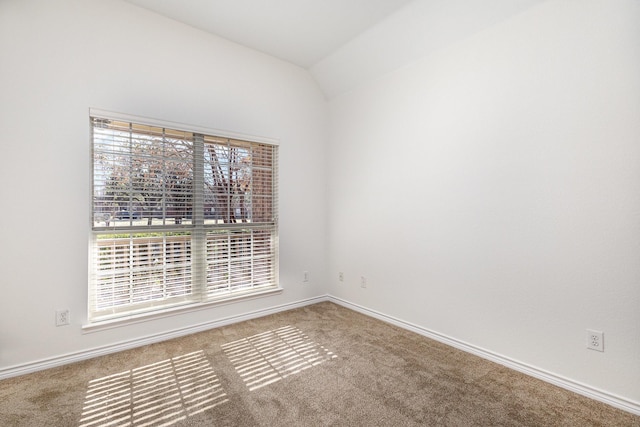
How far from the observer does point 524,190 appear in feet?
7.32

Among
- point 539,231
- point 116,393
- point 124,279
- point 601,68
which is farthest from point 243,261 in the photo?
point 601,68

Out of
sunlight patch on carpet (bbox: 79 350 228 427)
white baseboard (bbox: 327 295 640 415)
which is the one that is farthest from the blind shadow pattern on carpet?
white baseboard (bbox: 327 295 640 415)

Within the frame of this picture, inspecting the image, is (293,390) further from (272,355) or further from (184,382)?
(184,382)

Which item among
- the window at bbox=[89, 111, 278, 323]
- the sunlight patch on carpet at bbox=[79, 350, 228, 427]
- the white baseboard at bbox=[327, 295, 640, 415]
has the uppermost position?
the window at bbox=[89, 111, 278, 323]

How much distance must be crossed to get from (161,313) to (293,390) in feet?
4.92

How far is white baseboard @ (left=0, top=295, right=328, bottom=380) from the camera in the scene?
2.20 metres

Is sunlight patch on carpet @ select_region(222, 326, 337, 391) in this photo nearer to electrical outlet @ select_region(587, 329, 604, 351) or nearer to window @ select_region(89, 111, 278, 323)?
window @ select_region(89, 111, 278, 323)

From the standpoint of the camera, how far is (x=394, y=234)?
320cm

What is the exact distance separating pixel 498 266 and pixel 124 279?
3.12 metres

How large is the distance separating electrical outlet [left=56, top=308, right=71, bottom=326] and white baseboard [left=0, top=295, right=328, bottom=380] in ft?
0.82

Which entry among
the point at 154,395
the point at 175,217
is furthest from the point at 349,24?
the point at 154,395

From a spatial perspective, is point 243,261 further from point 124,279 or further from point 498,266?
point 498,266

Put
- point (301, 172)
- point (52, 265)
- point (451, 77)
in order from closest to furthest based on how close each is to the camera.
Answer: point (52, 265) → point (451, 77) → point (301, 172)

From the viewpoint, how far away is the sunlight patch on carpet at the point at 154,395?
1.75 m
